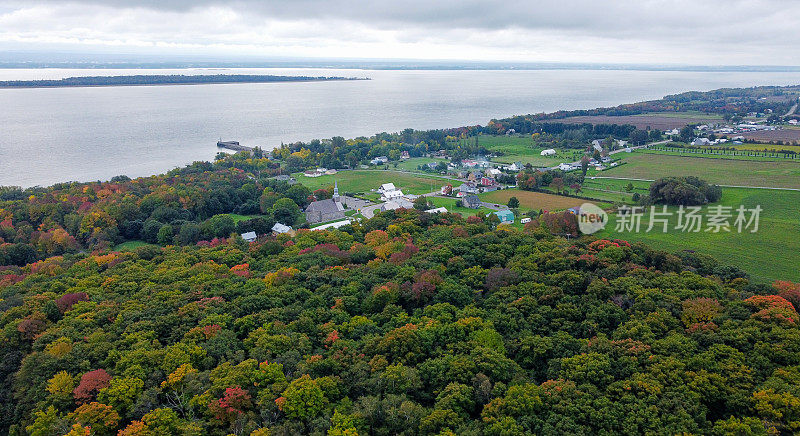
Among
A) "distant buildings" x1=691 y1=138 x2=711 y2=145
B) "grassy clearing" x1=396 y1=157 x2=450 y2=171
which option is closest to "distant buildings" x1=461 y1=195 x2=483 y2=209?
"grassy clearing" x1=396 y1=157 x2=450 y2=171

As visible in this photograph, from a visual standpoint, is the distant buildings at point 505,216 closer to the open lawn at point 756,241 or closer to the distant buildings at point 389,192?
the open lawn at point 756,241

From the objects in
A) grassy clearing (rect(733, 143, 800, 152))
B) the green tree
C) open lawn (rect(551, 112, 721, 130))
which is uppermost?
open lawn (rect(551, 112, 721, 130))

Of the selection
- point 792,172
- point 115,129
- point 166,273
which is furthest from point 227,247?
point 115,129

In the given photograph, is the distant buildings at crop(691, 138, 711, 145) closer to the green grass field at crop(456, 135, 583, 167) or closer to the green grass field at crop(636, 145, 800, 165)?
the green grass field at crop(636, 145, 800, 165)

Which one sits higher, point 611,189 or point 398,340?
point 611,189

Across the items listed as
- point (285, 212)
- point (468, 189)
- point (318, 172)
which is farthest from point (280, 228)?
point (318, 172)

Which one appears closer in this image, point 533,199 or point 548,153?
point 533,199

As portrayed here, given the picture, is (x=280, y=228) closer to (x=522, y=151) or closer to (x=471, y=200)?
(x=471, y=200)
